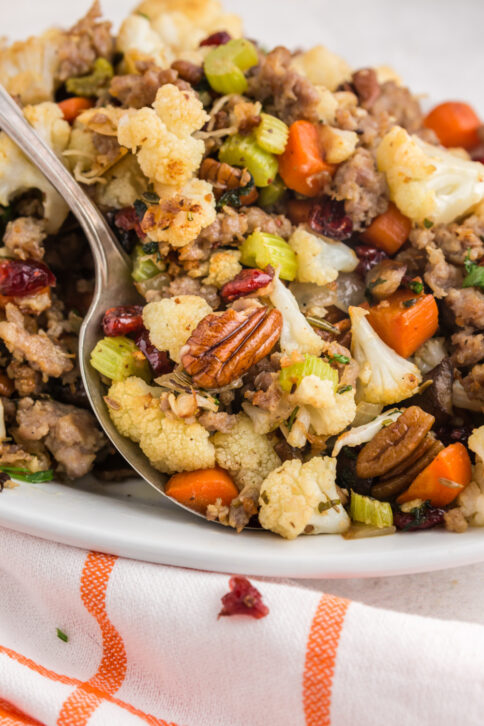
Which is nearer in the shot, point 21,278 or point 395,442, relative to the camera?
point 395,442

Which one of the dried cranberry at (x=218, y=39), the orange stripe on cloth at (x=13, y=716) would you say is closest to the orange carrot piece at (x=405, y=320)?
the dried cranberry at (x=218, y=39)

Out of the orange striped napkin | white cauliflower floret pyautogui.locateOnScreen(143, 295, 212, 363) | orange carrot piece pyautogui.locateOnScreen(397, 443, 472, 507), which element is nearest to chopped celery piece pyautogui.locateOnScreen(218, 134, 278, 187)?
white cauliflower floret pyautogui.locateOnScreen(143, 295, 212, 363)

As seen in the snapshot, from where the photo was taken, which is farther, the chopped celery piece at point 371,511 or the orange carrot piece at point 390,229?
the orange carrot piece at point 390,229

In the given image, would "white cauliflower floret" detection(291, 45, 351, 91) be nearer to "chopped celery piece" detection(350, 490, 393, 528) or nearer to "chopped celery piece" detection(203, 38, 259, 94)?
"chopped celery piece" detection(203, 38, 259, 94)

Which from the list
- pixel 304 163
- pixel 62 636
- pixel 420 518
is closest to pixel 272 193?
pixel 304 163

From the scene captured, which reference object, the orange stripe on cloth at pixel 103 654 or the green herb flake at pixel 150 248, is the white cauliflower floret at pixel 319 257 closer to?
the green herb flake at pixel 150 248

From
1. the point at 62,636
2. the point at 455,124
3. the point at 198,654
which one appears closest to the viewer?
the point at 198,654

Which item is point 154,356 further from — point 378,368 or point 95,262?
point 378,368
